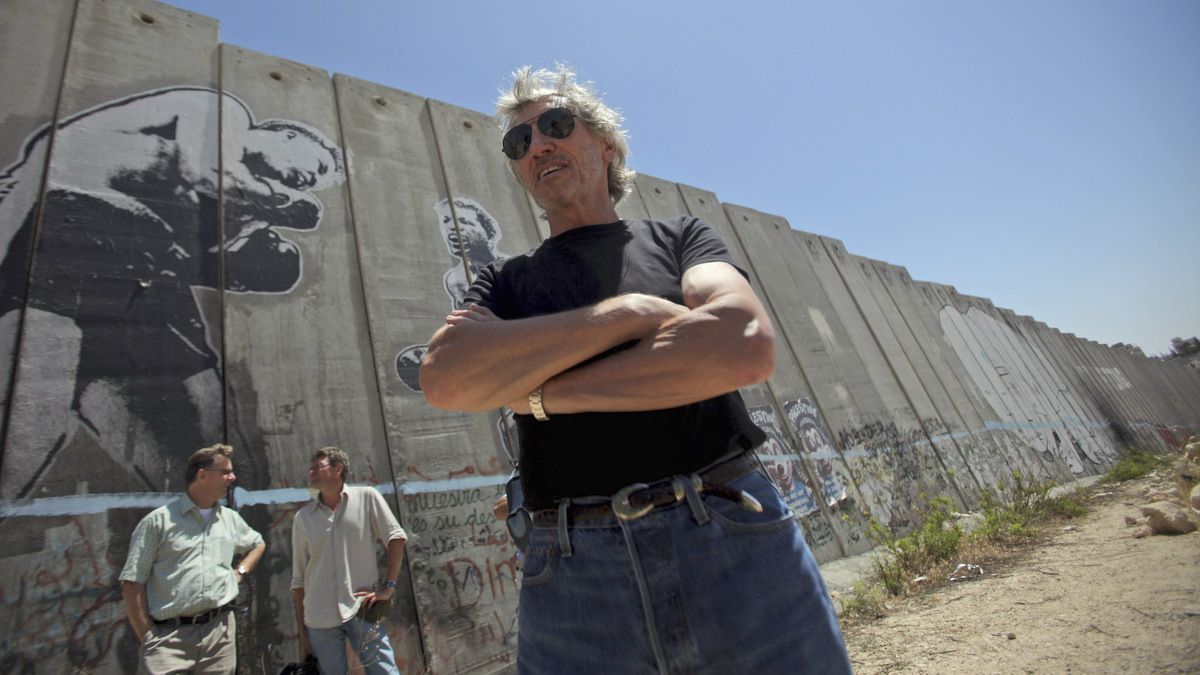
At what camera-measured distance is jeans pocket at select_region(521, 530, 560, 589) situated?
3.67 feet

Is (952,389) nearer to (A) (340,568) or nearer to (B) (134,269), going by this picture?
(A) (340,568)

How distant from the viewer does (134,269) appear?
3.73 meters

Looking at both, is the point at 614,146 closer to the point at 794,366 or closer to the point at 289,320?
the point at 289,320

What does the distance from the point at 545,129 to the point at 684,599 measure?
4.77ft

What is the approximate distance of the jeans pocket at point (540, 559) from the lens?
112 centimetres

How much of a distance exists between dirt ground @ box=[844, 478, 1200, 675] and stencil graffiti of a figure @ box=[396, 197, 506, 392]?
4453mm

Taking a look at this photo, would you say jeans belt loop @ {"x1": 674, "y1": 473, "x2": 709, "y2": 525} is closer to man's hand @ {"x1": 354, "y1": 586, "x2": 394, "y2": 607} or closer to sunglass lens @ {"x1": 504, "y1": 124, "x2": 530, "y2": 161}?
sunglass lens @ {"x1": 504, "y1": 124, "x2": 530, "y2": 161}

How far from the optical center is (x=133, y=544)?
9.49ft

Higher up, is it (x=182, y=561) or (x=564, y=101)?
(x=564, y=101)

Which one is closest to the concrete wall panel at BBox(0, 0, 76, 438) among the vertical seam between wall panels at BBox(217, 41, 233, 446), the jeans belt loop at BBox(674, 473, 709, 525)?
the vertical seam between wall panels at BBox(217, 41, 233, 446)

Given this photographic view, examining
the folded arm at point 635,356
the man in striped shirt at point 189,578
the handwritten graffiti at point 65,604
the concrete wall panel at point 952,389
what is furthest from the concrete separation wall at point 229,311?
the concrete wall panel at point 952,389

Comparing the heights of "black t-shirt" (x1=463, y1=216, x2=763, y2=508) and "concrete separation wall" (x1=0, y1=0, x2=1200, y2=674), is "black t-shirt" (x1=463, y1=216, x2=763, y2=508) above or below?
below

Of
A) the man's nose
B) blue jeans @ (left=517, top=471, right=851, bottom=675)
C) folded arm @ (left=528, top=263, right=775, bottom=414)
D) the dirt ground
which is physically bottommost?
the dirt ground

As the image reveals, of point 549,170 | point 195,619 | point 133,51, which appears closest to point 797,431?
point 549,170
